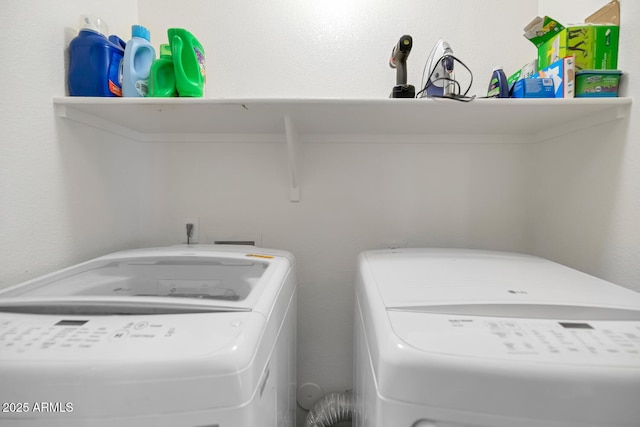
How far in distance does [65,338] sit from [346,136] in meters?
1.26

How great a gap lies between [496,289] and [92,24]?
1.60 m

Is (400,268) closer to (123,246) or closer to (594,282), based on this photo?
(594,282)

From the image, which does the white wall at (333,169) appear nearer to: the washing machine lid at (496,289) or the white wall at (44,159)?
the white wall at (44,159)

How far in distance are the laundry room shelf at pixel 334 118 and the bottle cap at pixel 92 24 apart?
29cm

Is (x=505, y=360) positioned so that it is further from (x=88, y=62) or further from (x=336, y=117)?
(x=88, y=62)

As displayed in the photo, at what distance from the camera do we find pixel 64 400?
482mm

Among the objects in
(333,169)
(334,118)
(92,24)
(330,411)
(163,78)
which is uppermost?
(92,24)

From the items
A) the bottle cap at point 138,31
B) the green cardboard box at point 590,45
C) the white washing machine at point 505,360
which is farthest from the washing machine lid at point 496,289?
the bottle cap at point 138,31

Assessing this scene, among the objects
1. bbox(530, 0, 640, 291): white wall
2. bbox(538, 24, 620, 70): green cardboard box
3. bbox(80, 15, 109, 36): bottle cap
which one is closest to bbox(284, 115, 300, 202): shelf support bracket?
bbox(80, 15, 109, 36): bottle cap

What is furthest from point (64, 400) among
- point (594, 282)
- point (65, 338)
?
point (594, 282)

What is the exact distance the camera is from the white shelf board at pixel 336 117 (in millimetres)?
1051

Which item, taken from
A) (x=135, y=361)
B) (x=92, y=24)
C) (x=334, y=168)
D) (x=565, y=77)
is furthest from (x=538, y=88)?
(x=92, y=24)

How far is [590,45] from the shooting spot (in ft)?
3.41

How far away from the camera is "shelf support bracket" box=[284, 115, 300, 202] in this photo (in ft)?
4.03
